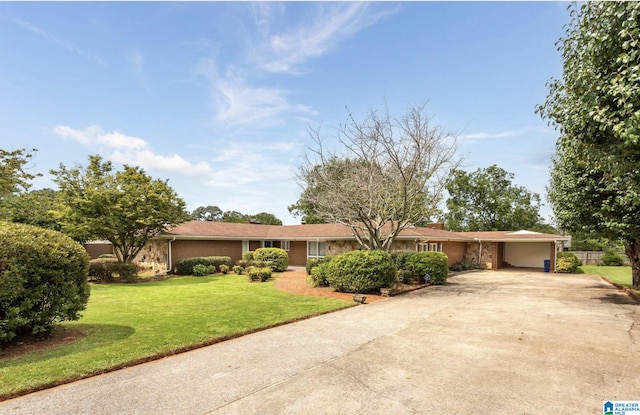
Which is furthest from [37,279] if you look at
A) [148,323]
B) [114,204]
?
[114,204]

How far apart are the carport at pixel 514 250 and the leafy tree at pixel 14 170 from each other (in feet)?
98.3

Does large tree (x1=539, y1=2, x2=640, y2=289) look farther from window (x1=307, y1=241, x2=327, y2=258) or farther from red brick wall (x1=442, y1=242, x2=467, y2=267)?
red brick wall (x1=442, y1=242, x2=467, y2=267)

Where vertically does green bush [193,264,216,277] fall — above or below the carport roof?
below

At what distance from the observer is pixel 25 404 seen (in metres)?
3.91

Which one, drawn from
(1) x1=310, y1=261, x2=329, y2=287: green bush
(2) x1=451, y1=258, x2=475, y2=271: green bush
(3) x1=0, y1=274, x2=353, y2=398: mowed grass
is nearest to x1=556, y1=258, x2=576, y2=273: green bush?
(2) x1=451, y1=258, x2=475, y2=271: green bush

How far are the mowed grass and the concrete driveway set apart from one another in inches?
16.2

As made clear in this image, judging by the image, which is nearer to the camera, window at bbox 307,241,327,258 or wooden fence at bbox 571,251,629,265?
window at bbox 307,241,327,258

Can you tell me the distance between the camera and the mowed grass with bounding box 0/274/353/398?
4848 millimetres

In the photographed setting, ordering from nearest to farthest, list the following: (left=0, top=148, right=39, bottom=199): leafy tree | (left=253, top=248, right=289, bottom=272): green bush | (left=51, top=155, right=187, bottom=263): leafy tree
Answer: (left=51, top=155, right=187, bottom=263): leafy tree < (left=0, top=148, right=39, bottom=199): leafy tree < (left=253, top=248, right=289, bottom=272): green bush

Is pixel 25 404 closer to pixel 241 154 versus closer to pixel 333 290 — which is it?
pixel 333 290

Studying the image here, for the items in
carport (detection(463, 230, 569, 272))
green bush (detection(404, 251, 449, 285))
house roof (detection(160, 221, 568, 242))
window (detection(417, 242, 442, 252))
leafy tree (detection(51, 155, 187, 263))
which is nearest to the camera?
green bush (detection(404, 251, 449, 285))

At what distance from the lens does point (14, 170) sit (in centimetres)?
1680

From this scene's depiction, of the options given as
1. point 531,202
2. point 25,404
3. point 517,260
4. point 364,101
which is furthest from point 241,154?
point 531,202

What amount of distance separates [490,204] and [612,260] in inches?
596
